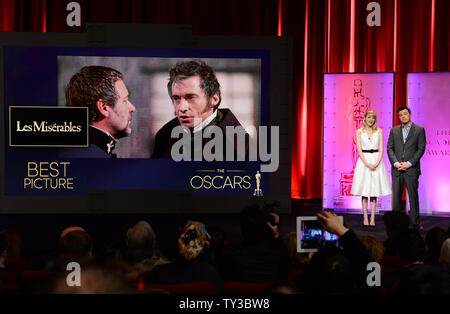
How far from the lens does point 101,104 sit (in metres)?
7.55

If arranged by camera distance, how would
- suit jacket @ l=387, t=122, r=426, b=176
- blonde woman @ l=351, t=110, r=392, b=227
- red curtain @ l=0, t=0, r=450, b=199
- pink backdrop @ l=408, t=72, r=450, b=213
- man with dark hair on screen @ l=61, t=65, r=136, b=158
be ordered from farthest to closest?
red curtain @ l=0, t=0, r=450, b=199, man with dark hair on screen @ l=61, t=65, r=136, b=158, pink backdrop @ l=408, t=72, r=450, b=213, blonde woman @ l=351, t=110, r=392, b=227, suit jacket @ l=387, t=122, r=426, b=176

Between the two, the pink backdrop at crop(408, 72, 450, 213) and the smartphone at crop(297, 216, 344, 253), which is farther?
the pink backdrop at crop(408, 72, 450, 213)

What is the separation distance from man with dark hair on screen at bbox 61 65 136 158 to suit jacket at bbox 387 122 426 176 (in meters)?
3.72

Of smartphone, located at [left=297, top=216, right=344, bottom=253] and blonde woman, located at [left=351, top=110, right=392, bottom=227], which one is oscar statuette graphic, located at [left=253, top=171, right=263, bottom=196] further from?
smartphone, located at [left=297, top=216, right=344, bottom=253]

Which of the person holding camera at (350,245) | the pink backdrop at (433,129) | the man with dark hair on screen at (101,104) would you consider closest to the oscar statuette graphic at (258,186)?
the man with dark hair on screen at (101,104)

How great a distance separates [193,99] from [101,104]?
1355mm

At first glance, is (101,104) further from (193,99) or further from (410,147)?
(410,147)

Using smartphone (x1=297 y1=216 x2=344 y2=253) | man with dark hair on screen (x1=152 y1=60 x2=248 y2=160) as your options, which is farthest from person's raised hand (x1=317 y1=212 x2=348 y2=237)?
man with dark hair on screen (x1=152 y1=60 x2=248 y2=160)

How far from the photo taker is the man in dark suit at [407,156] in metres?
6.17

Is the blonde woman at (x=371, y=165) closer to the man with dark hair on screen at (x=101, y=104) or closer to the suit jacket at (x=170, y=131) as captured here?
the suit jacket at (x=170, y=131)

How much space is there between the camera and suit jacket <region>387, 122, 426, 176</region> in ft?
20.2

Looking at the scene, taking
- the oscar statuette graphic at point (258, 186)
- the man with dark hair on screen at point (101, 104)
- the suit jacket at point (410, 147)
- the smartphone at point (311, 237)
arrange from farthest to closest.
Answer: the oscar statuette graphic at point (258, 186) < the man with dark hair on screen at point (101, 104) < the suit jacket at point (410, 147) < the smartphone at point (311, 237)

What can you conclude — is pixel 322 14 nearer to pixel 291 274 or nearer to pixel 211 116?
pixel 211 116

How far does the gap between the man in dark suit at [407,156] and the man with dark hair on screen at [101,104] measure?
3.75 metres
